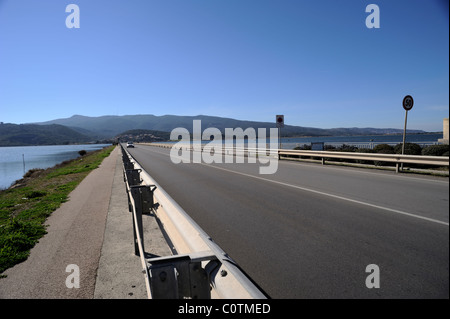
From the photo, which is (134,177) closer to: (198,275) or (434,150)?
(198,275)

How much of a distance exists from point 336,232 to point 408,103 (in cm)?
357

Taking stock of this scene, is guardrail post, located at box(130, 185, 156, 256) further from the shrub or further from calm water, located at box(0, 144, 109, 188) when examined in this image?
calm water, located at box(0, 144, 109, 188)

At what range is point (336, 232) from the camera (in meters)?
4.57

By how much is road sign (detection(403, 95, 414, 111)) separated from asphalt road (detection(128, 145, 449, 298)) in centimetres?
33

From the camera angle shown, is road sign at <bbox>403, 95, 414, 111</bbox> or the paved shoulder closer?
road sign at <bbox>403, 95, 414, 111</bbox>

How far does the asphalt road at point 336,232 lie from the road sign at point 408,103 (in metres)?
0.33

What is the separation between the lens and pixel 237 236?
5160 mm

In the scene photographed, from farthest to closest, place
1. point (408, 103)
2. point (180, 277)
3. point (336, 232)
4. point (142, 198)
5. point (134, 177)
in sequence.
Result: point (134, 177)
point (336, 232)
point (142, 198)
point (180, 277)
point (408, 103)

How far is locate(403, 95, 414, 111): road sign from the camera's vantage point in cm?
140

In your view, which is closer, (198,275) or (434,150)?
(434,150)

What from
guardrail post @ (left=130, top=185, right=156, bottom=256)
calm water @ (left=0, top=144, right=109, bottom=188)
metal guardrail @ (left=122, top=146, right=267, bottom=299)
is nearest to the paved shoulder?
guardrail post @ (left=130, top=185, right=156, bottom=256)

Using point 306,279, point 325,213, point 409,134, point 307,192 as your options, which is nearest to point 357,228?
point 306,279

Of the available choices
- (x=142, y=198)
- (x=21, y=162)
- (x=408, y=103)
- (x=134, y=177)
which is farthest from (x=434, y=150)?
(x=21, y=162)
